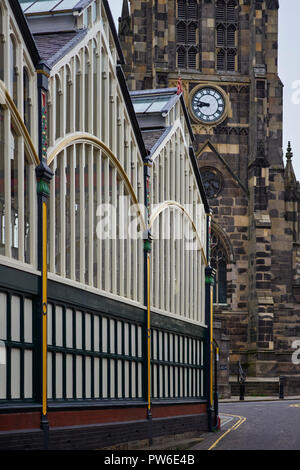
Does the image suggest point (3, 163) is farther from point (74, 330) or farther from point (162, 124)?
point (162, 124)

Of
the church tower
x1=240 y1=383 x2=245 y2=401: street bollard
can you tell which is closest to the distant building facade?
x1=240 y1=383 x2=245 y2=401: street bollard

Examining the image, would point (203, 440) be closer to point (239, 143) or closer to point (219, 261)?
point (219, 261)

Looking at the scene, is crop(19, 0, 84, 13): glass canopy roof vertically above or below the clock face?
below

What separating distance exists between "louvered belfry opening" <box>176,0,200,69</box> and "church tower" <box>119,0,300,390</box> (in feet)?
0.23

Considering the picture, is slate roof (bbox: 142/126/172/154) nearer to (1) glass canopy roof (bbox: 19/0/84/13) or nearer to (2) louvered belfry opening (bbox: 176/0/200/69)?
(1) glass canopy roof (bbox: 19/0/84/13)

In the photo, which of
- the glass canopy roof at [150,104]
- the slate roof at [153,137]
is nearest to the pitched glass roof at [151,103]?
the glass canopy roof at [150,104]

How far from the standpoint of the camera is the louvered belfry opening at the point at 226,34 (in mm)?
70188

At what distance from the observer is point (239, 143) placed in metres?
69.2

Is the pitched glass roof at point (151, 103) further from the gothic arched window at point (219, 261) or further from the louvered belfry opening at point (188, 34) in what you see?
the louvered belfry opening at point (188, 34)

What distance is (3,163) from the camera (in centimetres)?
2022

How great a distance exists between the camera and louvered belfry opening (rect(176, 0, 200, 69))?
69875 millimetres

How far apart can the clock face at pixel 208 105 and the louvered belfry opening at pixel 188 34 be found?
202cm

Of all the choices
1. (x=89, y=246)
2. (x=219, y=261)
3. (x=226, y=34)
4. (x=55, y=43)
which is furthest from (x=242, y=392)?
(x=55, y=43)

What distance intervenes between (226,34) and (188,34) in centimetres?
268
